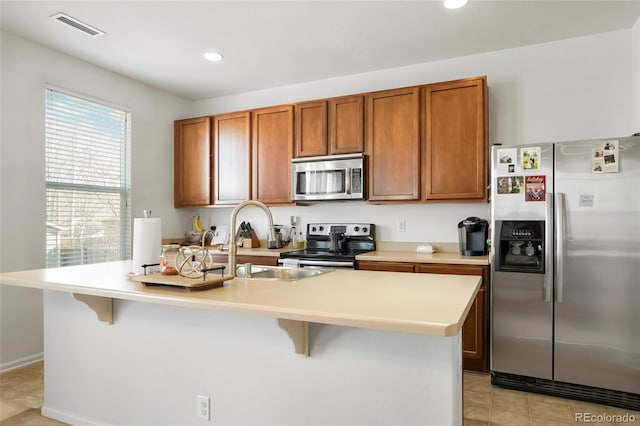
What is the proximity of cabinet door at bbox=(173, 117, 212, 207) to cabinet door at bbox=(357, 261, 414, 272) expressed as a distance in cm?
206

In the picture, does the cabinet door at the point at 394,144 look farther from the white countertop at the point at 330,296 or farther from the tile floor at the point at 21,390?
the tile floor at the point at 21,390

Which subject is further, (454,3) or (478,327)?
(478,327)

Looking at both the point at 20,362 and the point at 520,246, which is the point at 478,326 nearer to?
the point at 520,246

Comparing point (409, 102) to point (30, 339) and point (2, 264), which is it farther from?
point (30, 339)

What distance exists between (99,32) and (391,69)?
2552 mm

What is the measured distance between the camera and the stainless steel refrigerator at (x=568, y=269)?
2508mm

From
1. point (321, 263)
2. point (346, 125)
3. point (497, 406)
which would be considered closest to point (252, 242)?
point (321, 263)

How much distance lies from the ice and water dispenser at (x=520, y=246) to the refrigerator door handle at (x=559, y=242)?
9cm

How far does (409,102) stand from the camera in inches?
137

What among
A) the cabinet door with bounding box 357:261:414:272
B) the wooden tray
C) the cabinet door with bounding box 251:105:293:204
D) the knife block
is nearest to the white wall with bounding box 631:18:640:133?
the cabinet door with bounding box 357:261:414:272

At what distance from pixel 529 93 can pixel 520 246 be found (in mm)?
1438

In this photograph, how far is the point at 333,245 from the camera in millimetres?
3926

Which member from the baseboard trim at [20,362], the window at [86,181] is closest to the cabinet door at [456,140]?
the window at [86,181]

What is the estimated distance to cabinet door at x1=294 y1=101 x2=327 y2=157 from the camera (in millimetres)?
3840
